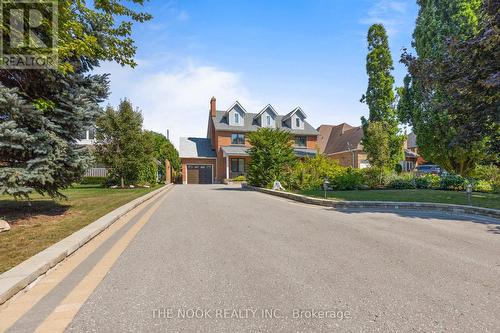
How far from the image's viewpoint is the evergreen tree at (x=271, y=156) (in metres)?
19.5

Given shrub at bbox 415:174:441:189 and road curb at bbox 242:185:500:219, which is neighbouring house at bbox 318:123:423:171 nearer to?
shrub at bbox 415:174:441:189

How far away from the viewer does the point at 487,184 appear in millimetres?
16328

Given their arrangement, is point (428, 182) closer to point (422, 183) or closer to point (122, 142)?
point (422, 183)

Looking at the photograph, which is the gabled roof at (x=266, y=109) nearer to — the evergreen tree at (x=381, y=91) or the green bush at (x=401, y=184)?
the evergreen tree at (x=381, y=91)

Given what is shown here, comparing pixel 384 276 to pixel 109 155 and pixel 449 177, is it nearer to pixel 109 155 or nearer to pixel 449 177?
pixel 449 177

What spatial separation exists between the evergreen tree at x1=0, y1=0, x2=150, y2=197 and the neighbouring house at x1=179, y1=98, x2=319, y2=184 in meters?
26.3

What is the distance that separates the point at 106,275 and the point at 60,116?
18.5 ft

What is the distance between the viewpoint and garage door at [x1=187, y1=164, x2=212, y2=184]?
37562 mm

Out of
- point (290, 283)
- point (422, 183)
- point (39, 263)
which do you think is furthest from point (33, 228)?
point (422, 183)

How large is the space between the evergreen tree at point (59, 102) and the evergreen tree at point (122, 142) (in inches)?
554

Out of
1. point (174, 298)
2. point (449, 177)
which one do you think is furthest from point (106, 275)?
point (449, 177)

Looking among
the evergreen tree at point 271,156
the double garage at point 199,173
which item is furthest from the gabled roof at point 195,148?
the evergreen tree at point 271,156

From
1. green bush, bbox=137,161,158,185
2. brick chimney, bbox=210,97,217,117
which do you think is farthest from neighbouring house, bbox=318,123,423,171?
green bush, bbox=137,161,158,185

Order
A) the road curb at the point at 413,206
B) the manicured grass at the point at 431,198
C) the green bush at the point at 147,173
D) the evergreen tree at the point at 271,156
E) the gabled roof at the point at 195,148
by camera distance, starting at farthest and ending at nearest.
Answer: the gabled roof at the point at 195,148 → the green bush at the point at 147,173 → the evergreen tree at the point at 271,156 → the manicured grass at the point at 431,198 → the road curb at the point at 413,206
